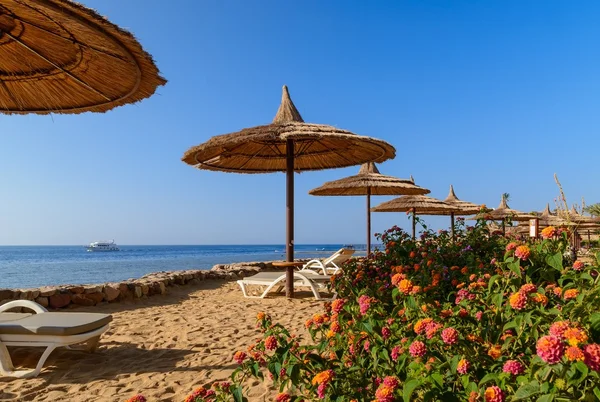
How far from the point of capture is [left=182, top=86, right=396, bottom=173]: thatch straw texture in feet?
16.3

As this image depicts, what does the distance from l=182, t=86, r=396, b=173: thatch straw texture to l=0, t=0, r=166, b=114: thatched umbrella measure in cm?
186

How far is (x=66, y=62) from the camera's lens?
297cm

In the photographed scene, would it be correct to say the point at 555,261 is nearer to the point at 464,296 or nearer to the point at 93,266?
the point at 464,296

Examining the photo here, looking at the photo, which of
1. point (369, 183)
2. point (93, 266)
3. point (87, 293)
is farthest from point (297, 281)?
point (93, 266)

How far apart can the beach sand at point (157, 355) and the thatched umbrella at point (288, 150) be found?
53.8 inches

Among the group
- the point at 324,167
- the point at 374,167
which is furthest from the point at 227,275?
the point at 374,167

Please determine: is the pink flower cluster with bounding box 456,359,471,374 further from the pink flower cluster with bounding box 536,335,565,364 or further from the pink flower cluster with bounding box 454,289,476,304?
the pink flower cluster with bounding box 454,289,476,304

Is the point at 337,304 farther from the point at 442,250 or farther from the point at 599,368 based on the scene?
the point at 442,250

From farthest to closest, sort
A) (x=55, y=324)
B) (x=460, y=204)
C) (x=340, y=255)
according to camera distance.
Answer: (x=460, y=204) → (x=340, y=255) → (x=55, y=324)

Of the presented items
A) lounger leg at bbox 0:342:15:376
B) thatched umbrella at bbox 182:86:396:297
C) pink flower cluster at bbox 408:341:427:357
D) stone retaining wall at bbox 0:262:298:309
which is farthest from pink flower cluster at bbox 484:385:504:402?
stone retaining wall at bbox 0:262:298:309

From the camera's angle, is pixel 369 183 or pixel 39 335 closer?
pixel 39 335

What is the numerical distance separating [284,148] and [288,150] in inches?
38.8

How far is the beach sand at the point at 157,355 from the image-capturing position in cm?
262

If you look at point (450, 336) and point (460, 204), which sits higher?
point (460, 204)
